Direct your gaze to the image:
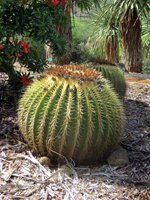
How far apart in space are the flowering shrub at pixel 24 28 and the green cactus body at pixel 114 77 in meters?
0.75

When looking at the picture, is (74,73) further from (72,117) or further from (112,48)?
(112,48)

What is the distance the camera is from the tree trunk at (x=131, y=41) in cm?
917

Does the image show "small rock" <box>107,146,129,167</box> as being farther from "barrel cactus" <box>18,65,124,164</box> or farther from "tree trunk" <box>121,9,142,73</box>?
"tree trunk" <box>121,9,142,73</box>

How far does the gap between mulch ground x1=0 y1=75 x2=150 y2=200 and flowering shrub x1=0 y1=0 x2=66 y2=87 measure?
0.73 meters

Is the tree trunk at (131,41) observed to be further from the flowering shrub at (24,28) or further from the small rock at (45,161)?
the small rock at (45,161)

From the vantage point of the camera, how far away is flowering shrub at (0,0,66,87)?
4.09 metres

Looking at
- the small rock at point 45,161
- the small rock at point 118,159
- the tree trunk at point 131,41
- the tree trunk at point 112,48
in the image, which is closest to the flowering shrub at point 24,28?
the small rock at point 45,161

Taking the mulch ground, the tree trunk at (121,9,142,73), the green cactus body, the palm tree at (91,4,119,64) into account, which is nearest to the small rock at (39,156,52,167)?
the mulch ground

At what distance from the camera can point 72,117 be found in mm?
3080

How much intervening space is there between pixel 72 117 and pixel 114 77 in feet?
6.55

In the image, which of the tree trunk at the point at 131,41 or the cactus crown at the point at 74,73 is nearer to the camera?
the cactus crown at the point at 74,73

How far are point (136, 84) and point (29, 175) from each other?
11.8 feet

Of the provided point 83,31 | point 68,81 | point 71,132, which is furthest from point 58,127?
point 83,31

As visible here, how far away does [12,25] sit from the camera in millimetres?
4199
